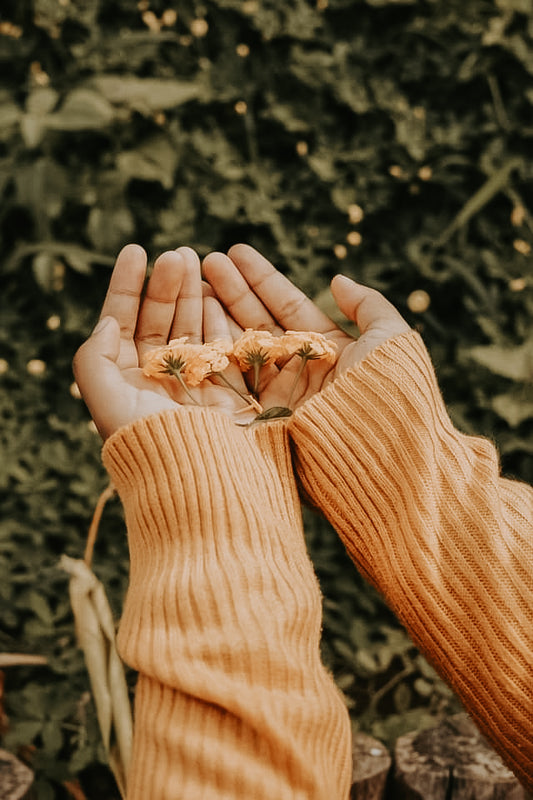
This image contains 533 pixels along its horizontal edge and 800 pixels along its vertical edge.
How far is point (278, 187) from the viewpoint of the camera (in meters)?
1.66

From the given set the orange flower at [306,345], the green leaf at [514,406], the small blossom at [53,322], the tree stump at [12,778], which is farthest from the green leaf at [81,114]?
the tree stump at [12,778]

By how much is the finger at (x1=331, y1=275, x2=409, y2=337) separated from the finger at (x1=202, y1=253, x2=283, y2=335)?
0.12 metres

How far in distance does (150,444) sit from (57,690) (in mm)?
1041

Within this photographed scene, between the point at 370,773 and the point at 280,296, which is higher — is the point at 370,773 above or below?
below

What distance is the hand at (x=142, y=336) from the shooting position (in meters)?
0.96

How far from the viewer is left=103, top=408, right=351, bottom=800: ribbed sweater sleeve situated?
72 cm

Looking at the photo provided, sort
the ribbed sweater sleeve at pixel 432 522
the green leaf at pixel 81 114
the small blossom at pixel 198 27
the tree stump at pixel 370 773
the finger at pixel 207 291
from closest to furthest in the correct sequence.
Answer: the ribbed sweater sleeve at pixel 432 522 < the finger at pixel 207 291 < the tree stump at pixel 370 773 < the green leaf at pixel 81 114 < the small blossom at pixel 198 27

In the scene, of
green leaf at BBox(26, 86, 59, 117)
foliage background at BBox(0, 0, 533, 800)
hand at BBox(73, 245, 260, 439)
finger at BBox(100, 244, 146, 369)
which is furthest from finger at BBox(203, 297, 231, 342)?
green leaf at BBox(26, 86, 59, 117)

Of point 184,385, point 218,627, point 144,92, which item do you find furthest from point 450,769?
point 144,92

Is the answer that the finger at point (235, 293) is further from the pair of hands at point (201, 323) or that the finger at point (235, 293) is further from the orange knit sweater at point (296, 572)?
the orange knit sweater at point (296, 572)

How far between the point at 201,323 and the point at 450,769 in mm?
898

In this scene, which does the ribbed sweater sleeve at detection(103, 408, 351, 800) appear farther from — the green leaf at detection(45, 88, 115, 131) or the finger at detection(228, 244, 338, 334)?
the green leaf at detection(45, 88, 115, 131)

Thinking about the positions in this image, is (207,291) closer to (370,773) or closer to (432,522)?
(432,522)

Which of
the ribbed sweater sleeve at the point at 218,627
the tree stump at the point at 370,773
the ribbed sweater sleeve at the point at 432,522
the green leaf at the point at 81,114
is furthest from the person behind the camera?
the green leaf at the point at 81,114
